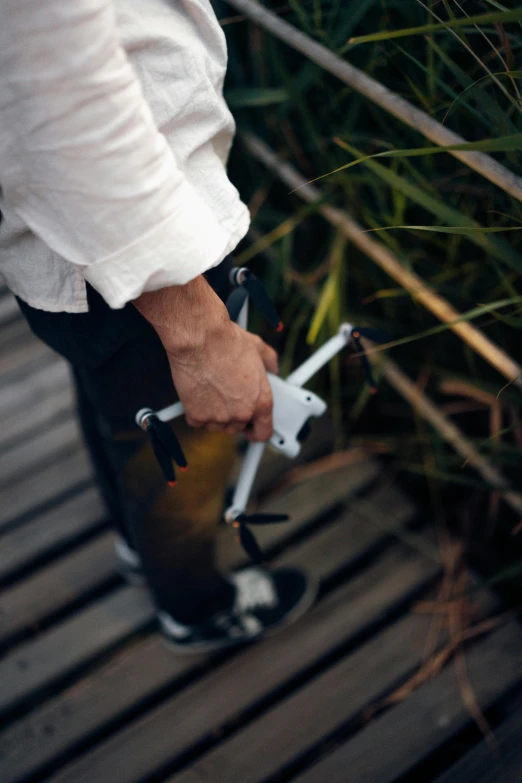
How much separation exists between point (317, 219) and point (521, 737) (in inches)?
42.3

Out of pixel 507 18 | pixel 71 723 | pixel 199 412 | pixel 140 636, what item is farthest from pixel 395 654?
pixel 507 18

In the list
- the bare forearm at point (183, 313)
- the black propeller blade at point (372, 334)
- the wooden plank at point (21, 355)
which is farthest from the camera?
the wooden plank at point (21, 355)

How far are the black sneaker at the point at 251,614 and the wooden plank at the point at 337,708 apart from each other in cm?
13

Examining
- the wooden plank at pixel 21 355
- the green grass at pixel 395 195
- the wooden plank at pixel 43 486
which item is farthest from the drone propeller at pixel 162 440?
the wooden plank at pixel 21 355

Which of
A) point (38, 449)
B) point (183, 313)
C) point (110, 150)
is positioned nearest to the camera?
point (110, 150)

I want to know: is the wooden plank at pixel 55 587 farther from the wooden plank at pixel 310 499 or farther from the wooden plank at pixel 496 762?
the wooden plank at pixel 496 762

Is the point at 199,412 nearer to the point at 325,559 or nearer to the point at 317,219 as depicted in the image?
the point at 325,559

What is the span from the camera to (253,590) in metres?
1.23

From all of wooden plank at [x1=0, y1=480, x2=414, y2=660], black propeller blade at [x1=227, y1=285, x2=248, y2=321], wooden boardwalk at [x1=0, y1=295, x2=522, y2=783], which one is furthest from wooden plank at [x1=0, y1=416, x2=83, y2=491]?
black propeller blade at [x1=227, y1=285, x2=248, y2=321]

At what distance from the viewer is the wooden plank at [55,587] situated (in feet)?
4.15

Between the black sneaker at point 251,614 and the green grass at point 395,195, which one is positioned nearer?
the green grass at point 395,195

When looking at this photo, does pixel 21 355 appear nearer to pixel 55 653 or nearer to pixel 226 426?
pixel 55 653

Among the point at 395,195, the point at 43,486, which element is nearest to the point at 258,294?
the point at 395,195

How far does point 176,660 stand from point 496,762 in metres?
0.59
